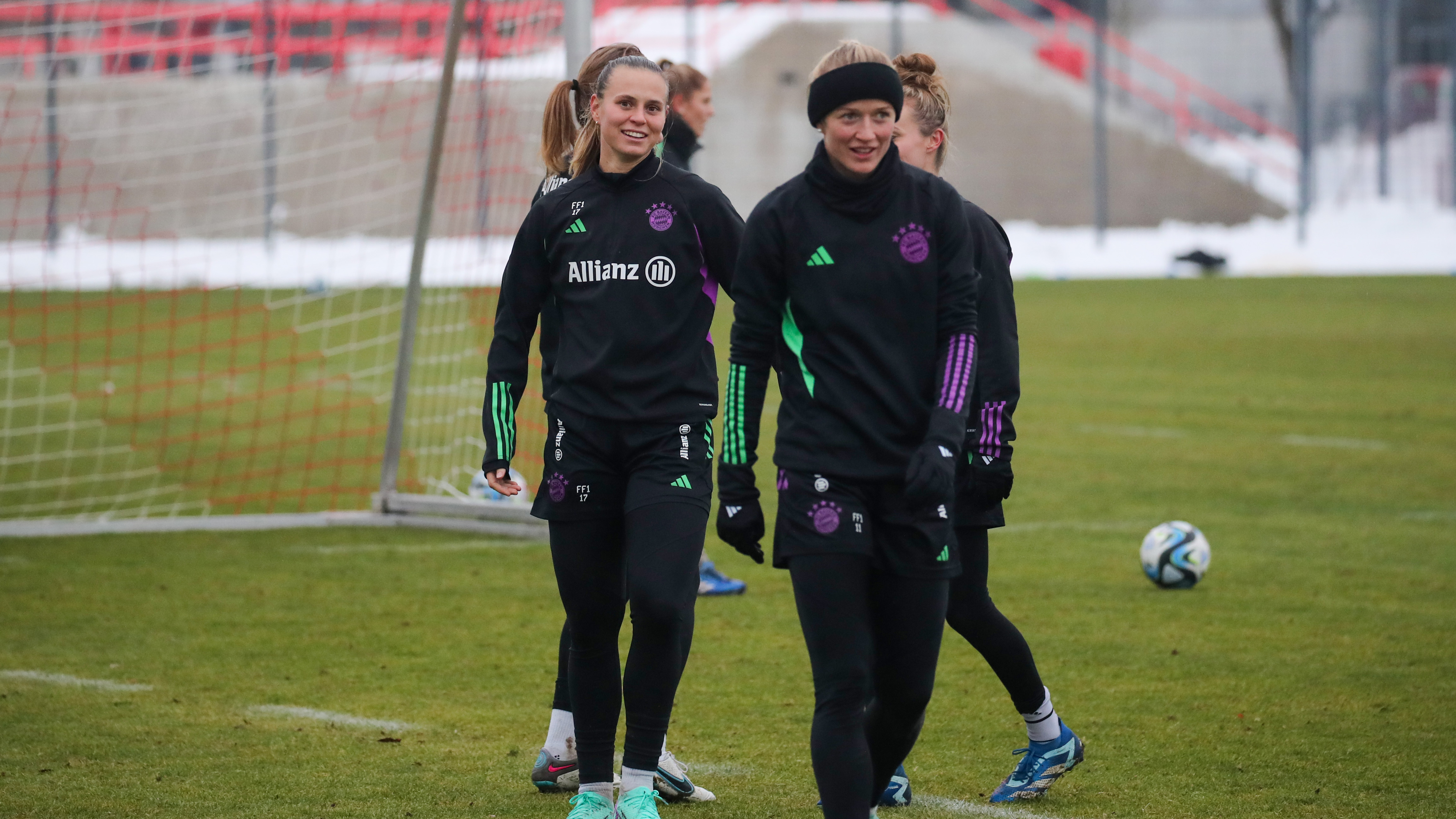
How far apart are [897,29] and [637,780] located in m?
27.2

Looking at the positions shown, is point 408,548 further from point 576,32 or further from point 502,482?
point 502,482

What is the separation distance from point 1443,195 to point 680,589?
29367 millimetres

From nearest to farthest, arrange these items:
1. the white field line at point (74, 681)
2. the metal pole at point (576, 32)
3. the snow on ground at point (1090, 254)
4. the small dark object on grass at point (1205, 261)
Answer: the white field line at point (74, 681) < the metal pole at point (576, 32) < the snow on ground at point (1090, 254) < the small dark object on grass at point (1205, 261)

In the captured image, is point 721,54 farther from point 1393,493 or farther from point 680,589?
point 680,589

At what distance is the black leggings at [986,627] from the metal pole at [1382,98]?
2788 centimetres

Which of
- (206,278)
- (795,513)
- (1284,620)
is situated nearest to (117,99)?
(206,278)

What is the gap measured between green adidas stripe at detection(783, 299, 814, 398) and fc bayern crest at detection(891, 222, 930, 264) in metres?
0.27

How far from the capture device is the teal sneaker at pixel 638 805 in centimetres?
411

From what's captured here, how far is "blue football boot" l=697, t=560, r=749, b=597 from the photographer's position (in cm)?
730

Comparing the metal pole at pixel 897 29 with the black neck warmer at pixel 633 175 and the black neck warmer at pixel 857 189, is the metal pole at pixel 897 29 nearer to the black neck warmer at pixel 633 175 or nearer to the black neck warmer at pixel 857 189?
the black neck warmer at pixel 633 175

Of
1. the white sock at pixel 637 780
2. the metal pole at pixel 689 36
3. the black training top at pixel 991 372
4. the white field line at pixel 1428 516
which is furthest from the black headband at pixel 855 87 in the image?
the metal pole at pixel 689 36

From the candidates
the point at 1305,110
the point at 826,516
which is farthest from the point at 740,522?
the point at 1305,110

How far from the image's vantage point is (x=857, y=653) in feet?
11.7

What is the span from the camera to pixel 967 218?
4012 millimetres
